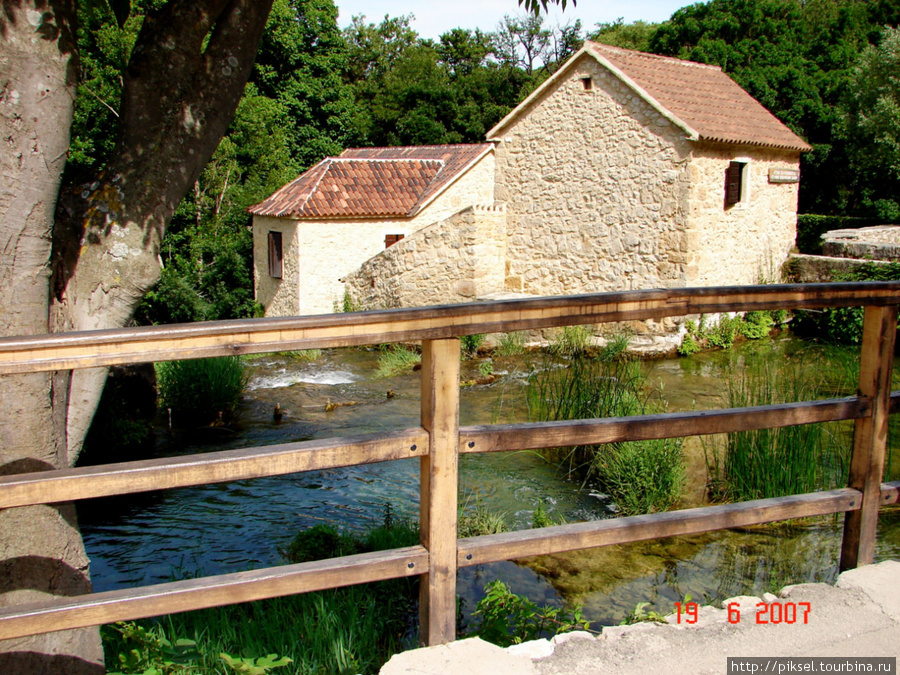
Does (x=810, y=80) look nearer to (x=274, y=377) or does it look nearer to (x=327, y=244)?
(x=327, y=244)

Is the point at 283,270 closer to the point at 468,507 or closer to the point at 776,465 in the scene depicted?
the point at 468,507

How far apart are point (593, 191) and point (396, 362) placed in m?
5.48

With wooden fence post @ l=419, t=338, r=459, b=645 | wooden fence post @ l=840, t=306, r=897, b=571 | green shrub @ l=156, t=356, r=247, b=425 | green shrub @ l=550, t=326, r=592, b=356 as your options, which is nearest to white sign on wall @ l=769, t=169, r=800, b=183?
green shrub @ l=550, t=326, r=592, b=356

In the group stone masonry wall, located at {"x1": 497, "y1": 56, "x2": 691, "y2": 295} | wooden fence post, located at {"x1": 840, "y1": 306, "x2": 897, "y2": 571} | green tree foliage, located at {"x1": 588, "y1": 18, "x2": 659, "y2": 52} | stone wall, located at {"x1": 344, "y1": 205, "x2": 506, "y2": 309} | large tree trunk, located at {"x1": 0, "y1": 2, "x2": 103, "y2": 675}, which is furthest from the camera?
green tree foliage, located at {"x1": 588, "y1": 18, "x2": 659, "y2": 52}

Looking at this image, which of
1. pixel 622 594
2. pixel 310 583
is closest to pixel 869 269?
pixel 622 594

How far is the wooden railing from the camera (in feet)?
6.35

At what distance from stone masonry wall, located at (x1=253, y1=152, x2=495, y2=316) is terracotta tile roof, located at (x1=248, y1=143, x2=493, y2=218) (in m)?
0.23

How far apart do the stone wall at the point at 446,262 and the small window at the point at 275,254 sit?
2.91 metres

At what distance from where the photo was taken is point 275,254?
58.5ft

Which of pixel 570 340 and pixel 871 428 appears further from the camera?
pixel 570 340

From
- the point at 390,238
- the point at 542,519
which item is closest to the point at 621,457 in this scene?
the point at 542,519

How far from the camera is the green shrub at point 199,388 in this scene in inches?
363
